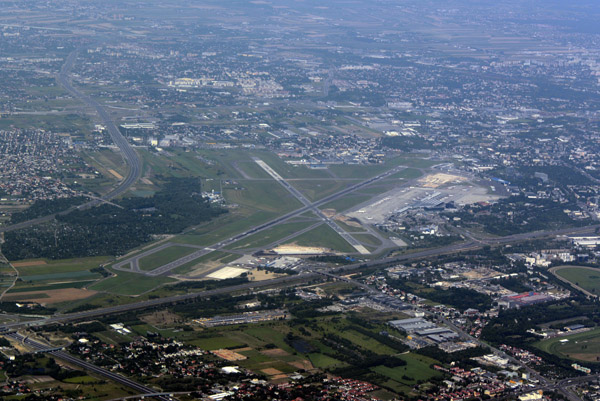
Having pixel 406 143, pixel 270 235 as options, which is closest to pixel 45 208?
pixel 270 235

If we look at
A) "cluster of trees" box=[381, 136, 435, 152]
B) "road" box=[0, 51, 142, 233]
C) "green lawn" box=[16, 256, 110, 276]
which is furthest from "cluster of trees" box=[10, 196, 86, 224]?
"cluster of trees" box=[381, 136, 435, 152]

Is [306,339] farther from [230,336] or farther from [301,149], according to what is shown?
[301,149]

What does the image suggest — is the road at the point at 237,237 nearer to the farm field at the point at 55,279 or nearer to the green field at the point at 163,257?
the green field at the point at 163,257

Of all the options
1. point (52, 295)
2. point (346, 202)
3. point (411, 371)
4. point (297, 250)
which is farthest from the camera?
point (346, 202)

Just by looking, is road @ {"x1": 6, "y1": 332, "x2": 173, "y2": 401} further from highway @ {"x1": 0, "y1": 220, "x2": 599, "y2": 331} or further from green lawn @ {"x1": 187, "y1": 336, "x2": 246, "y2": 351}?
green lawn @ {"x1": 187, "y1": 336, "x2": 246, "y2": 351}

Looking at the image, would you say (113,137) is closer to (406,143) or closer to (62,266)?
(406,143)
